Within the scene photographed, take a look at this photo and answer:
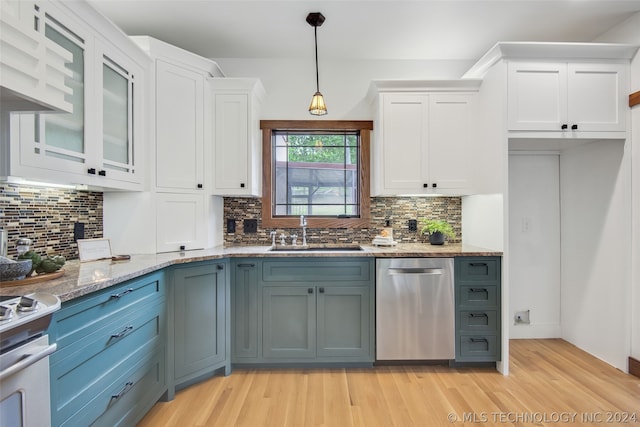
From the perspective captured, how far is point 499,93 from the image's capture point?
2.44 metres

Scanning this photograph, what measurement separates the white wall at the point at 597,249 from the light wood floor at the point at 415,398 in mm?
295

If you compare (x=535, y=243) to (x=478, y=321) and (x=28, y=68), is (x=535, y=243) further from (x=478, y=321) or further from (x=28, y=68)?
(x=28, y=68)

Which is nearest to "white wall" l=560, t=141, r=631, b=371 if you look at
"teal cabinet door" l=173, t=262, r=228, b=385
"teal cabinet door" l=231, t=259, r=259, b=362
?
"teal cabinet door" l=231, t=259, r=259, b=362

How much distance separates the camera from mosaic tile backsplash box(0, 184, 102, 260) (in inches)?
67.8

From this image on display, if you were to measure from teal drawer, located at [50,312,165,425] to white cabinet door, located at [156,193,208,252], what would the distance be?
70 cm

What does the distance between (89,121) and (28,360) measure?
1380mm

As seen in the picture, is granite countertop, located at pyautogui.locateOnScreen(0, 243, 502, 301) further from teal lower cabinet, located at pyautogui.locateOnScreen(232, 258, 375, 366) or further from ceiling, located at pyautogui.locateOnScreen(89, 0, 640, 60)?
ceiling, located at pyautogui.locateOnScreen(89, 0, 640, 60)

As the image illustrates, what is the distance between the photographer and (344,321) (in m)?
2.47

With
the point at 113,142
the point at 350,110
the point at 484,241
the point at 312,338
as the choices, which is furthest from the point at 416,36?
the point at 312,338

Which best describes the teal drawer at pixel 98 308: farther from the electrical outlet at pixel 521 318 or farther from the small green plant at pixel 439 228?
the electrical outlet at pixel 521 318

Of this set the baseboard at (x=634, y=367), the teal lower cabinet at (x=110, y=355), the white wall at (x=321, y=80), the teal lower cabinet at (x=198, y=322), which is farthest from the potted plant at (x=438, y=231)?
the teal lower cabinet at (x=110, y=355)

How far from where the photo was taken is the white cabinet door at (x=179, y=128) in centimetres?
237

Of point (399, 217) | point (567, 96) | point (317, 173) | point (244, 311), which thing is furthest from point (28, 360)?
point (567, 96)

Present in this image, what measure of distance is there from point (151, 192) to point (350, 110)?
1967mm
